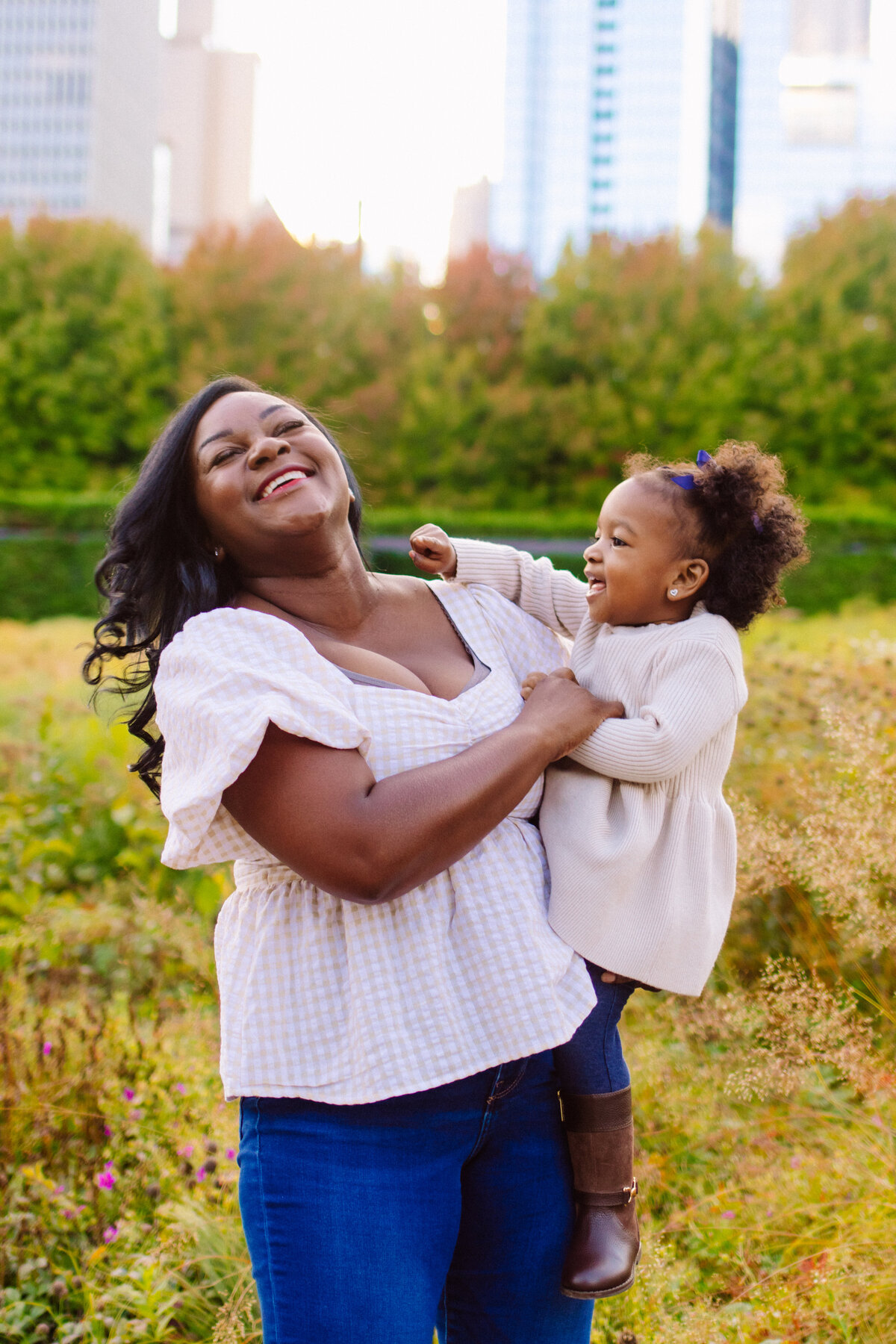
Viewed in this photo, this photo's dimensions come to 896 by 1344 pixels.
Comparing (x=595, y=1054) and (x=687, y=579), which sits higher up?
(x=687, y=579)

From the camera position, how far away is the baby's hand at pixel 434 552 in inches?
71.9

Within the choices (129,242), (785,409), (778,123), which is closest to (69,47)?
(778,123)

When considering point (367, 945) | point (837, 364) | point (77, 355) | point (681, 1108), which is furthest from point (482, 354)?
point (367, 945)

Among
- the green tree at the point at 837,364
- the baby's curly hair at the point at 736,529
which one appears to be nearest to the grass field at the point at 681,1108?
the baby's curly hair at the point at 736,529

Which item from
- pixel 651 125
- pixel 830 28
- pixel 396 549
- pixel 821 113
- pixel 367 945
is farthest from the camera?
pixel 830 28

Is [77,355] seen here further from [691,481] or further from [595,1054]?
[595,1054]

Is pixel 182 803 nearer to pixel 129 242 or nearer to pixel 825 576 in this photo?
pixel 825 576

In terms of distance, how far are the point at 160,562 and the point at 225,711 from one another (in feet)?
1.63

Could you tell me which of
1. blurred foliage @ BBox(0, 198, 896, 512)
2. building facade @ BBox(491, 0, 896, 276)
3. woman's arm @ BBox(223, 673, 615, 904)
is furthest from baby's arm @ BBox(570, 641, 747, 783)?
building facade @ BBox(491, 0, 896, 276)

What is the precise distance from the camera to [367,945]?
4.26ft

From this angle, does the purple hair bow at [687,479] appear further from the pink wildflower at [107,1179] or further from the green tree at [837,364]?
the green tree at [837,364]

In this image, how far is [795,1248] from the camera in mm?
2393

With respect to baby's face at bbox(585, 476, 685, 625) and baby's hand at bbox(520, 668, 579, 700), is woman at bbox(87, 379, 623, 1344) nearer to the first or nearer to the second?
baby's hand at bbox(520, 668, 579, 700)

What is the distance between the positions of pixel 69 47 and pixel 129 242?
301 ft
